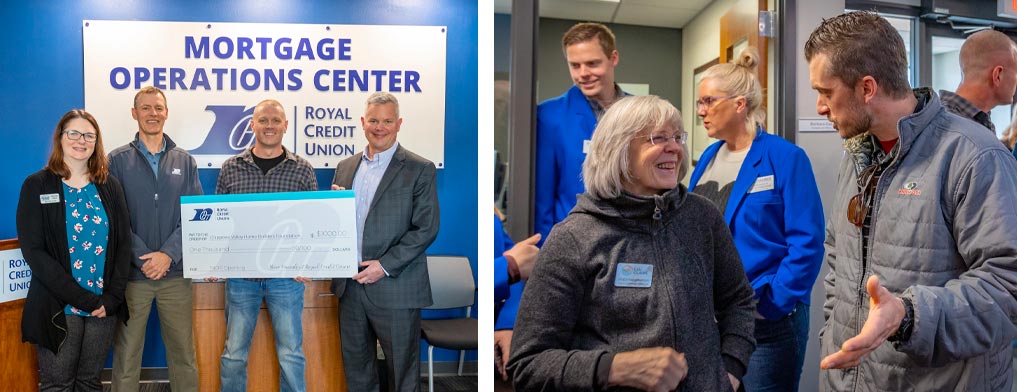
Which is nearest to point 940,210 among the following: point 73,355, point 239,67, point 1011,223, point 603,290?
point 1011,223

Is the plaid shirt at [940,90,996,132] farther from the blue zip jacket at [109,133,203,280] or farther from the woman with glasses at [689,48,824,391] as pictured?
the blue zip jacket at [109,133,203,280]

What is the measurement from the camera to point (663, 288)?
54.6 inches

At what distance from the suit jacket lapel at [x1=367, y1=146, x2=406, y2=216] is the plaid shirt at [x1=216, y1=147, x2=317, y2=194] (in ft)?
0.94

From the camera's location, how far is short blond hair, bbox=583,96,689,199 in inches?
56.2

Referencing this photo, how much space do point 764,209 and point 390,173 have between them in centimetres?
189

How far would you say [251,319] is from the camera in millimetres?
3186

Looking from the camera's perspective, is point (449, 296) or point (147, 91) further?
point (449, 296)

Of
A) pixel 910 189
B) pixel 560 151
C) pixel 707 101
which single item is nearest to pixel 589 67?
pixel 560 151

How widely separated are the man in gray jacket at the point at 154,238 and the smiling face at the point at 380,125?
0.81 meters

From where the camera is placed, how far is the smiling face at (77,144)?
9.93ft

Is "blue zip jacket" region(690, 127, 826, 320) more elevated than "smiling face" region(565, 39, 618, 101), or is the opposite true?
"smiling face" region(565, 39, 618, 101)

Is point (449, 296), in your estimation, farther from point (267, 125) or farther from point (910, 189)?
point (910, 189)

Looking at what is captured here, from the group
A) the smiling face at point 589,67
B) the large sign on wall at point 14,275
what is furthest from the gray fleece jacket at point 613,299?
the large sign on wall at point 14,275

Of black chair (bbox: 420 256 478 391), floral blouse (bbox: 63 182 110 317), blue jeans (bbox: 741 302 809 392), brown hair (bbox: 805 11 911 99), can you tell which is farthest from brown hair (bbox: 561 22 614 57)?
floral blouse (bbox: 63 182 110 317)
